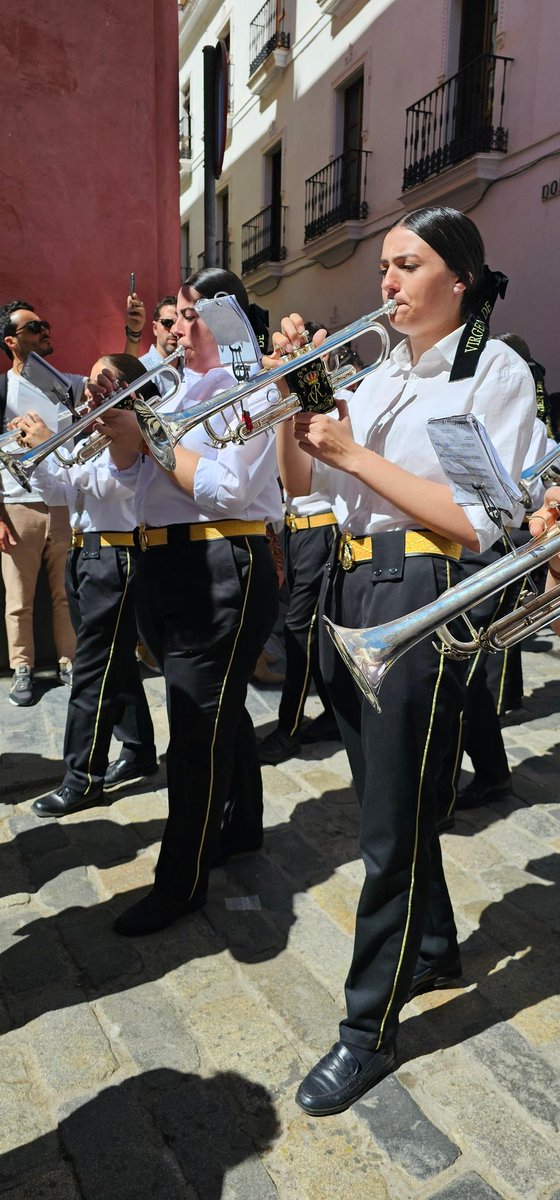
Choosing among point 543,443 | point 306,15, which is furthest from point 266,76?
point 543,443

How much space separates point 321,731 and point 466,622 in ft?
A: 8.04

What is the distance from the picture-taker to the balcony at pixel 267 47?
15.3 m

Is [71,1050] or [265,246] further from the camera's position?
[265,246]

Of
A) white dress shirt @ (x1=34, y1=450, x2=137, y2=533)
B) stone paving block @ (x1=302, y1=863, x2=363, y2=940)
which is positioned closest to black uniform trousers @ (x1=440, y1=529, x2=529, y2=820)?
stone paving block @ (x1=302, y1=863, x2=363, y2=940)

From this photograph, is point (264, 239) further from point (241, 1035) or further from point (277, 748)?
point (241, 1035)

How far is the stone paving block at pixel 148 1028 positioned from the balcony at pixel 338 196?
13061 mm

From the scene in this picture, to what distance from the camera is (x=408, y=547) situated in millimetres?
1831

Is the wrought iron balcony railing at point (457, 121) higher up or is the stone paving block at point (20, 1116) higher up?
the wrought iron balcony railing at point (457, 121)

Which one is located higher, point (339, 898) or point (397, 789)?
point (397, 789)

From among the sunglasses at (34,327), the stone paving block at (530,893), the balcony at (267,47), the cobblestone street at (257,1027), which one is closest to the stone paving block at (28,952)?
the cobblestone street at (257,1027)

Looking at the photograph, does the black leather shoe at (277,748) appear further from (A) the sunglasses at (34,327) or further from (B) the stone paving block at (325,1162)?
(A) the sunglasses at (34,327)

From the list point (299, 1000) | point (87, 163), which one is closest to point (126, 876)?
point (299, 1000)

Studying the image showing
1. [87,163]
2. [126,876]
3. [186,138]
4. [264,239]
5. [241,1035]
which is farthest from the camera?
[186,138]

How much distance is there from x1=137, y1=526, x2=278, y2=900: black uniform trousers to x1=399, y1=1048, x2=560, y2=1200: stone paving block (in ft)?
2.89
